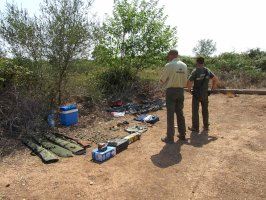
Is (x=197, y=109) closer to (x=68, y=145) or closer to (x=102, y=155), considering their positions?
(x=102, y=155)

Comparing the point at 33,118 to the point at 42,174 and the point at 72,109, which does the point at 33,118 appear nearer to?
the point at 72,109

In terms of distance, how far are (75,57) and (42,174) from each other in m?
4.40

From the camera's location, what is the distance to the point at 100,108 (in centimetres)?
973

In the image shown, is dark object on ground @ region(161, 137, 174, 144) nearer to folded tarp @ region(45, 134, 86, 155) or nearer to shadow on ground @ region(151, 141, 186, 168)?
shadow on ground @ region(151, 141, 186, 168)

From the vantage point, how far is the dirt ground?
4.87 m

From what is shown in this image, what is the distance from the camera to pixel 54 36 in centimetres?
850

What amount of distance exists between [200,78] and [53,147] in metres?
3.64

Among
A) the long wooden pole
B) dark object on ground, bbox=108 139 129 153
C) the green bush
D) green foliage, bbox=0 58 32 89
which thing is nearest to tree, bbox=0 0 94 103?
green foliage, bbox=0 58 32 89

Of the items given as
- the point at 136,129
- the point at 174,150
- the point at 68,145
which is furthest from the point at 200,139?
the point at 68,145

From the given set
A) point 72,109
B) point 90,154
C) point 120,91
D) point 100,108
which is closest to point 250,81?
point 120,91

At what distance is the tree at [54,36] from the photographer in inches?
320

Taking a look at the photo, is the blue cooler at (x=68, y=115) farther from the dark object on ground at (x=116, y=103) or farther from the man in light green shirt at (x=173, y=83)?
the man in light green shirt at (x=173, y=83)

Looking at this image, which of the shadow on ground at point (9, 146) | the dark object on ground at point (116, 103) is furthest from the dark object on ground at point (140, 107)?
the shadow on ground at point (9, 146)

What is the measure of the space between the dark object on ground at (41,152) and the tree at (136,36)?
16.0ft
